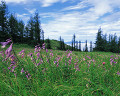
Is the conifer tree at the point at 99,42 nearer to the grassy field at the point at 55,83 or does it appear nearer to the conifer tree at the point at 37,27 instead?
the conifer tree at the point at 37,27

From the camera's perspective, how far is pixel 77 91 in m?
1.88

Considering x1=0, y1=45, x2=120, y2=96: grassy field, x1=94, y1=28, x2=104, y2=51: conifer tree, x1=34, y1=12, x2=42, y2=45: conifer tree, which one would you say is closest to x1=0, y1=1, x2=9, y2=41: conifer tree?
x1=34, y1=12, x2=42, y2=45: conifer tree

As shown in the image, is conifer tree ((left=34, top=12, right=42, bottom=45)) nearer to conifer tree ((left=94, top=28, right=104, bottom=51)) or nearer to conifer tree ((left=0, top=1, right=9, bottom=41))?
conifer tree ((left=0, top=1, right=9, bottom=41))

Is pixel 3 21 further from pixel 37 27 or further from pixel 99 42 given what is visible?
pixel 99 42

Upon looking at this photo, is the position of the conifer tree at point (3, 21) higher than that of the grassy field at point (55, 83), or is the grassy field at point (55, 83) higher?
the conifer tree at point (3, 21)

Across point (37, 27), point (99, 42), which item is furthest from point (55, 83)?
point (99, 42)

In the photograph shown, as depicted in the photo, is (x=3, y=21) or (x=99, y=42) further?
(x=99, y=42)

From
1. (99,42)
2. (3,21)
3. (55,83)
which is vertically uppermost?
(3,21)

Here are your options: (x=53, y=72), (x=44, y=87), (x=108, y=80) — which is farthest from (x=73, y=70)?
(x=44, y=87)

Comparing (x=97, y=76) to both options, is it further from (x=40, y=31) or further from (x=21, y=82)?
(x=40, y=31)

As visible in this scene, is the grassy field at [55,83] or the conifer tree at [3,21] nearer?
the grassy field at [55,83]

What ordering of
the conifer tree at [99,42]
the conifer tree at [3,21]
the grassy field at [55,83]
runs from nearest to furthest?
the grassy field at [55,83], the conifer tree at [3,21], the conifer tree at [99,42]

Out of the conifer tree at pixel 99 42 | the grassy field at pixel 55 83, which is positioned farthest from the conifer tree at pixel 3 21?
the conifer tree at pixel 99 42

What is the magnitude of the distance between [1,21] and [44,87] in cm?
3630
